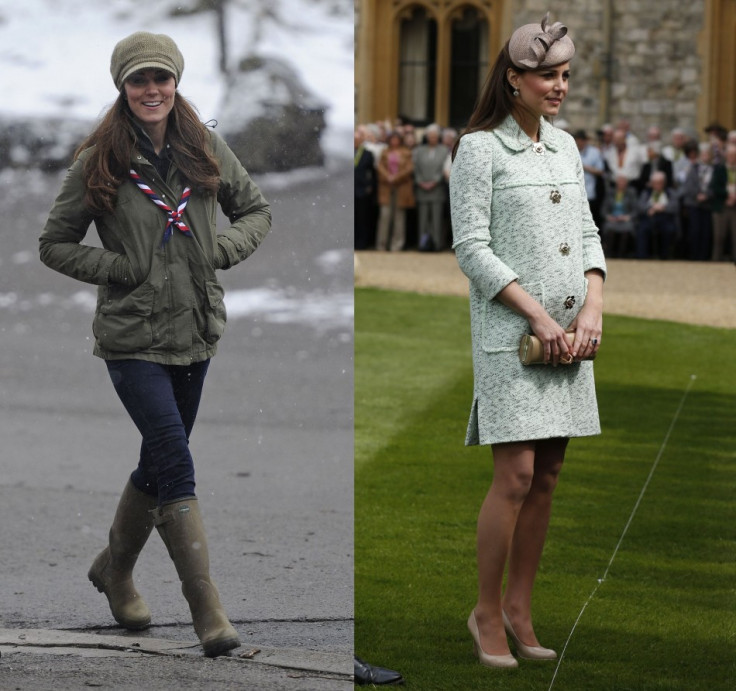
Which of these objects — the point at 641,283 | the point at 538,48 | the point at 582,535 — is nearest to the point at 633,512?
the point at 582,535

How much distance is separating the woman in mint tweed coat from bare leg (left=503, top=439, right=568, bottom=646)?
3.8 inches

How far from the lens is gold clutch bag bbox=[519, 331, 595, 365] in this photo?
Result: 418 cm

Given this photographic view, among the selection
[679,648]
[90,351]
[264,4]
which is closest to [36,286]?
[90,351]

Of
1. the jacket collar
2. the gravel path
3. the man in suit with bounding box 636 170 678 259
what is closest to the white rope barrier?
the jacket collar

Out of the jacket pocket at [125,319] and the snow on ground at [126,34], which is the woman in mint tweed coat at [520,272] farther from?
the jacket pocket at [125,319]

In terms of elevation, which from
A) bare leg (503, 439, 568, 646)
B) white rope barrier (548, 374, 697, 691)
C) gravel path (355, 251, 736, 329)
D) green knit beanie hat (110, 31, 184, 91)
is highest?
green knit beanie hat (110, 31, 184, 91)

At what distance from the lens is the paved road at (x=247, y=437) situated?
3.80 meters

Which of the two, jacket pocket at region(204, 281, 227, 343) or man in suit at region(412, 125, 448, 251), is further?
man in suit at region(412, 125, 448, 251)

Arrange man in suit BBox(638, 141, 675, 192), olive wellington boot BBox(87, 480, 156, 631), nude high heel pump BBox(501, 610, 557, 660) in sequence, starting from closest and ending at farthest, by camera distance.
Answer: olive wellington boot BBox(87, 480, 156, 631) → nude high heel pump BBox(501, 610, 557, 660) → man in suit BBox(638, 141, 675, 192)

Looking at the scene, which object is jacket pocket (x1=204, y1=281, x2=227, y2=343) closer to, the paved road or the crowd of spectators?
the paved road

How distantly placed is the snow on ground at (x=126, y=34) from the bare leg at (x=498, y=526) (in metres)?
1.01

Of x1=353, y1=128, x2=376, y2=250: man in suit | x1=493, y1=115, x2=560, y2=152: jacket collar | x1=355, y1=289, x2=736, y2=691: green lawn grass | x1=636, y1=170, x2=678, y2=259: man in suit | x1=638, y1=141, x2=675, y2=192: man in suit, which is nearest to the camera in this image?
x1=493, y1=115, x2=560, y2=152: jacket collar

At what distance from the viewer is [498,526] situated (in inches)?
171

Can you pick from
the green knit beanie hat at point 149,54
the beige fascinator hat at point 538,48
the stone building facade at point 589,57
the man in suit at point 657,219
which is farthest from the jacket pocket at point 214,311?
the stone building facade at point 589,57
